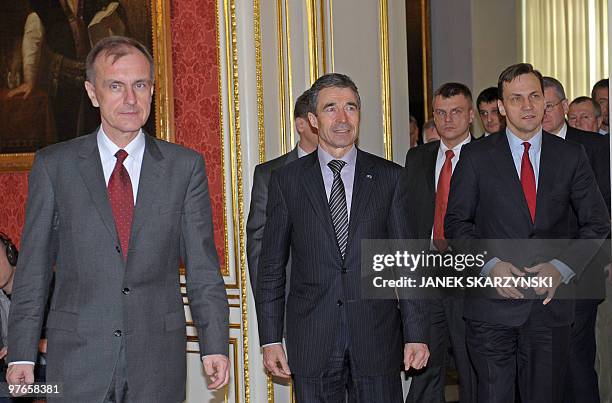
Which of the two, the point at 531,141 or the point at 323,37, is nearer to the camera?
the point at 531,141

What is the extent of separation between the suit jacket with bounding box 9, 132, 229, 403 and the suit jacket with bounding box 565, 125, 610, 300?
9.83ft

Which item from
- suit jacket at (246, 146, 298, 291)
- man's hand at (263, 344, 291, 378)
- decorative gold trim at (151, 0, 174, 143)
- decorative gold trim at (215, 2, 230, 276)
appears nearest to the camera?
man's hand at (263, 344, 291, 378)

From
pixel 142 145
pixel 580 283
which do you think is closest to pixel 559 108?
pixel 580 283

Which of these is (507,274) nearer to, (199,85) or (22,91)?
(199,85)

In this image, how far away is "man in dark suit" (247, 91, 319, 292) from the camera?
18.2ft

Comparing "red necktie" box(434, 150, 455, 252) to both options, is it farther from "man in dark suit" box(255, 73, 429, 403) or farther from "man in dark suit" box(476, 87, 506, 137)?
"man in dark suit" box(255, 73, 429, 403)

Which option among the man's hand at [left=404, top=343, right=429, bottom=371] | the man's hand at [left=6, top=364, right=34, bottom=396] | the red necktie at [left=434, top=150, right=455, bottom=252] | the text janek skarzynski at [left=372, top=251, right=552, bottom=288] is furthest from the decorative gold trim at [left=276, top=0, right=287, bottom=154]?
the man's hand at [left=6, top=364, right=34, bottom=396]

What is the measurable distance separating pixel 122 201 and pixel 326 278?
1.11 metres

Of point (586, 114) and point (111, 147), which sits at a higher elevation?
point (586, 114)

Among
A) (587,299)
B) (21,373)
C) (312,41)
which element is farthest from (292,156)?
(21,373)

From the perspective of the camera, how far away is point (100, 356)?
3531 mm

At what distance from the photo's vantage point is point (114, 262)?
→ 3533 millimetres

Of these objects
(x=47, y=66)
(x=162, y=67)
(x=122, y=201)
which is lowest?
(x=122, y=201)

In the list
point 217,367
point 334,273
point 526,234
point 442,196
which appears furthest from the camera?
point 442,196
